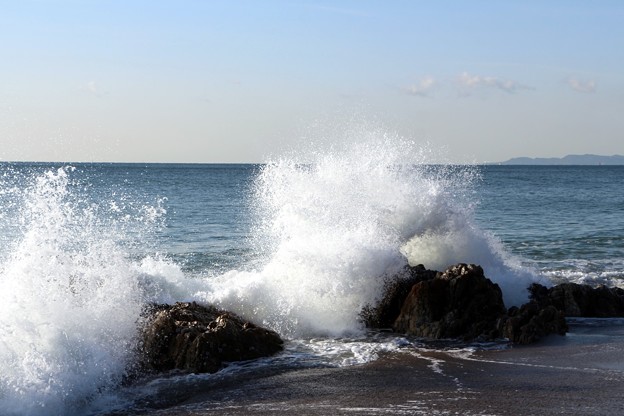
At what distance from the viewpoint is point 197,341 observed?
991 cm

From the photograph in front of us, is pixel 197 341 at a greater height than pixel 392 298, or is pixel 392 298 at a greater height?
pixel 392 298

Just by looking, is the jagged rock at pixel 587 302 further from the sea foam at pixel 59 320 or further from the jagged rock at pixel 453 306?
the sea foam at pixel 59 320

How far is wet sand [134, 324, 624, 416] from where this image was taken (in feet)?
26.1

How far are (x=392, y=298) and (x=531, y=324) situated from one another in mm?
2284

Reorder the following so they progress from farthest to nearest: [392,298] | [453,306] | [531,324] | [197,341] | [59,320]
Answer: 1. [392,298]
2. [453,306]
3. [531,324]
4. [197,341]
5. [59,320]

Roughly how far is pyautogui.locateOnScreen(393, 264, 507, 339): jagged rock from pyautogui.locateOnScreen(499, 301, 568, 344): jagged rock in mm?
226

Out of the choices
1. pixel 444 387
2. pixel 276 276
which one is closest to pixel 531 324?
pixel 444 387

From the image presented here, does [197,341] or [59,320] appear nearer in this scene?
[59,320]

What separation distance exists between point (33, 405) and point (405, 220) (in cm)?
847

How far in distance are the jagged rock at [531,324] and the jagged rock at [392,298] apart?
167 centimetres

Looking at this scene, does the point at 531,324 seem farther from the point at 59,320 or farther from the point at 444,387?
→ the point at 59,320

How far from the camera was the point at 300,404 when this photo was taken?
27.0 feet

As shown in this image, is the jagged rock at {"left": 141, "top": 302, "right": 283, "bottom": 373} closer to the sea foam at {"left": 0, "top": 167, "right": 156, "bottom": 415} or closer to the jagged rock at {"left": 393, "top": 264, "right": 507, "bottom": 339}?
the sea foam at {"left": 0, "top": 167, "right": 156, "bottom": 415}

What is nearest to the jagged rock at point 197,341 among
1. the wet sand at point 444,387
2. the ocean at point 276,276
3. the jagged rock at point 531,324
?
the ocean at point 276,276
